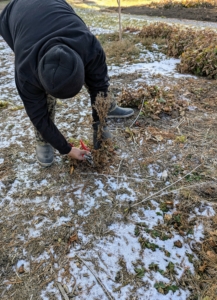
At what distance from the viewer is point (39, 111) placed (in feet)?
7.00

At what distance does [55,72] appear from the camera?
1.59m

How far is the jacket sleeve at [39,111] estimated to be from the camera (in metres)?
2.02


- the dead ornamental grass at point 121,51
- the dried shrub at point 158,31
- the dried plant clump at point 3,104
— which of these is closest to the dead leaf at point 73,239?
the dried plant clump at point 3,104

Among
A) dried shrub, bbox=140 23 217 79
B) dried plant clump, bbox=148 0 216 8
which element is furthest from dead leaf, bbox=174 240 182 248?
dried plant clump, bbox=148 0 216 8

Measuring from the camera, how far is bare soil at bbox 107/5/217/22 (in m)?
10.2

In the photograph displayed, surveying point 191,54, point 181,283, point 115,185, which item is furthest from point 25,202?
point 191,54

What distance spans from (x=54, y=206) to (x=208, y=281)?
1.43 metres

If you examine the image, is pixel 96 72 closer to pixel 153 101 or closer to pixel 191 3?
pixel 153 101

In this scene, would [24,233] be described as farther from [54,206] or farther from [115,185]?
[115,185]

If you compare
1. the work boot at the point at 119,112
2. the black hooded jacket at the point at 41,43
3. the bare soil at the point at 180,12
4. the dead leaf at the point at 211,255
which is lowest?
the bare soil at the point at 180,12

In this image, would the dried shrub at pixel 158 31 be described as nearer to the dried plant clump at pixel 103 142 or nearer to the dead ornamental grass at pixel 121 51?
the dead ornamental grass at pixel 121 51

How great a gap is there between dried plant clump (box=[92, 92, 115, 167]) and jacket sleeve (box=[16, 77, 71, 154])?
0.39 m

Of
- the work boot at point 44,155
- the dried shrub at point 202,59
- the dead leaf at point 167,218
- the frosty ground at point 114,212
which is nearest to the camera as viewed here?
the frosty ground at point 114,212

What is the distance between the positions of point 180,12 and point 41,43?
11.5m
